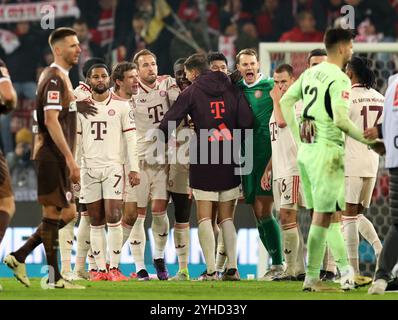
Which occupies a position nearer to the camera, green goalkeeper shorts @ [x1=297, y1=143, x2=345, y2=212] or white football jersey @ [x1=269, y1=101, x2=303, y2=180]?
green goalkeeper shorts @ [x1=297, y1=143, x2=345, y2=212]

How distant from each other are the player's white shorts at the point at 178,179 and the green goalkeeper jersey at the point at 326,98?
9.54ft

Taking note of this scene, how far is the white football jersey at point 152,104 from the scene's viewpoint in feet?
40.7

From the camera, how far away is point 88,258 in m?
12.6

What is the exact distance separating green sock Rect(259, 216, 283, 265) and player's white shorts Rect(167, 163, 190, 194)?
0.86 meters

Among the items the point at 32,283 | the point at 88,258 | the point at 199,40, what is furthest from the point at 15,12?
the point at 32,283

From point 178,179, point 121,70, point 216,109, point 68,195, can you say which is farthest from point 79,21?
point 68,195

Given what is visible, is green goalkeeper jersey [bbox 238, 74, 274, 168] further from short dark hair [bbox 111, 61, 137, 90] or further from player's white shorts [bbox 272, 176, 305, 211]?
short dark hair [bbox 111, 61, 137, 90]

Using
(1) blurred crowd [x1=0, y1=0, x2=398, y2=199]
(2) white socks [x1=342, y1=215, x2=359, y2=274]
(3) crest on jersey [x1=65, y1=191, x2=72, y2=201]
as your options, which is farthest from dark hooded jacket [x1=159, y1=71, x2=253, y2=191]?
(1) blurred crowd [x1=0, y1=0, x2=398, y2=199]

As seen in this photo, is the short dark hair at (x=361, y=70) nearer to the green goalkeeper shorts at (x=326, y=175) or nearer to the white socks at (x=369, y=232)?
the white socks at (x=369, y=232)

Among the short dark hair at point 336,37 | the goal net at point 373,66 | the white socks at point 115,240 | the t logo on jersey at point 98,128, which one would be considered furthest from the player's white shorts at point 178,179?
the short dark hair at point 336,37

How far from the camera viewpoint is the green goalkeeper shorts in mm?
9484

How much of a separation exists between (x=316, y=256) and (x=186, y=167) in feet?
10.0

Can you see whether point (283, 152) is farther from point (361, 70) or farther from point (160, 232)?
point (160, 232)

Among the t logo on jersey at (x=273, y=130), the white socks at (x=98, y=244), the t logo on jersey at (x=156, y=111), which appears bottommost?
the white socks at (x=98, y=244)
